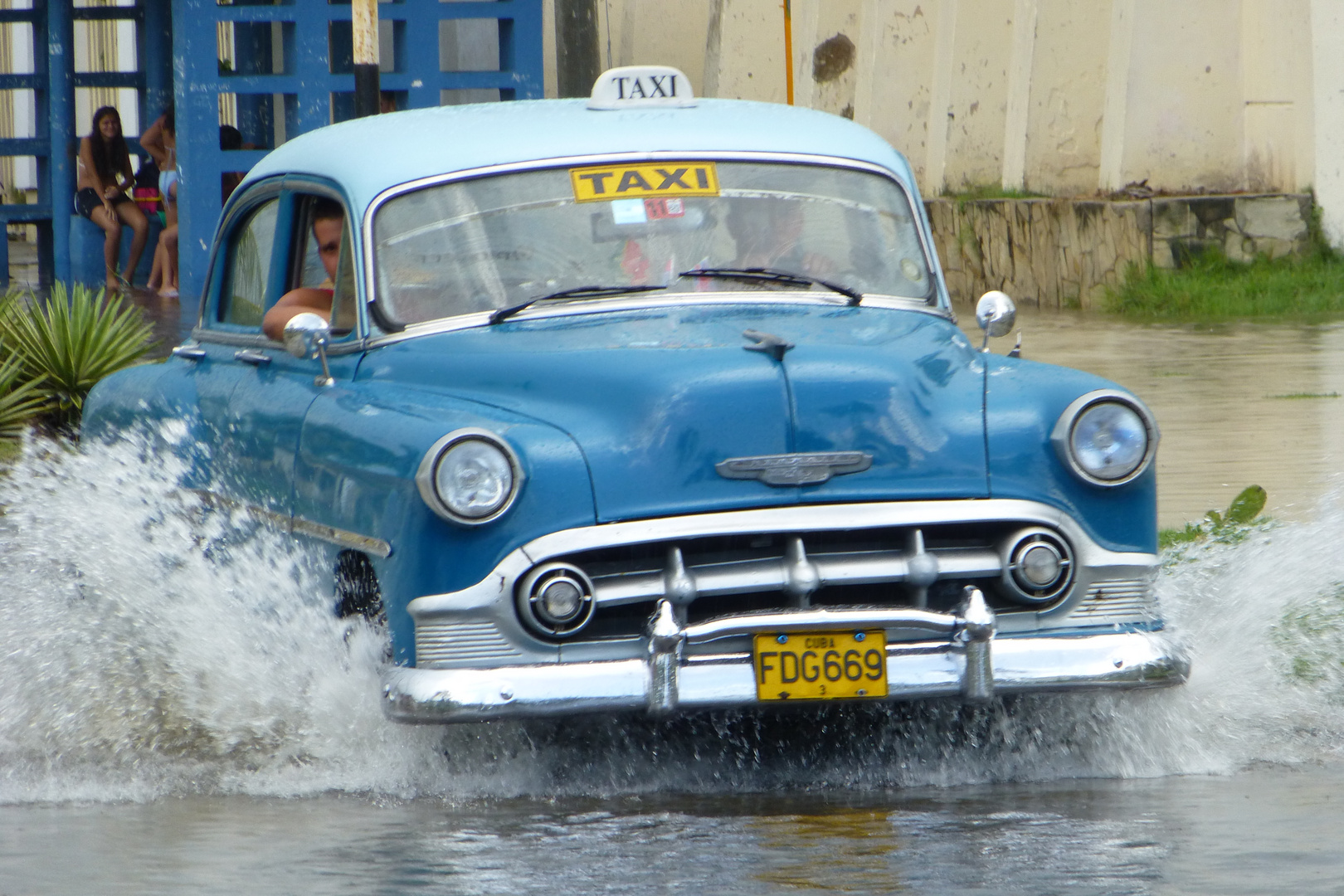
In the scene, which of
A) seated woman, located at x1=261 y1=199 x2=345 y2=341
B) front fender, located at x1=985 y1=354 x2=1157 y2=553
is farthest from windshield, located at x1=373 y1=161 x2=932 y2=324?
front fender, located at x1=985 y1=354 x2=1157 y2=553

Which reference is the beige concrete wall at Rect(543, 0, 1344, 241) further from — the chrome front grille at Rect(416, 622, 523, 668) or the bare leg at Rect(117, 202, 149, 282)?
the chrome front grille at Rect(416, 622, 523, 668)

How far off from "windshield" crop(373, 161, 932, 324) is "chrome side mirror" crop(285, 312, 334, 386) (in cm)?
17

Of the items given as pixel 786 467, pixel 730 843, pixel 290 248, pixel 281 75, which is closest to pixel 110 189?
pixel 281 75

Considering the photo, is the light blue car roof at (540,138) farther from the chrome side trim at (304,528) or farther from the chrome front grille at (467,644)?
the chrome front grille at (467,644)

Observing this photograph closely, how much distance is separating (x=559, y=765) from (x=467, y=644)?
476 mm

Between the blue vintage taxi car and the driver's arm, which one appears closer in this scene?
the blue vintage taxi car

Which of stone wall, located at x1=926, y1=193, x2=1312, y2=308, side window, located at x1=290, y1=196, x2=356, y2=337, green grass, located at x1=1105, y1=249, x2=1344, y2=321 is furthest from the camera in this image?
stone wall, located at x1=926, y1=193, x2=1312, y2=308

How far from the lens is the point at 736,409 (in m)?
4.59

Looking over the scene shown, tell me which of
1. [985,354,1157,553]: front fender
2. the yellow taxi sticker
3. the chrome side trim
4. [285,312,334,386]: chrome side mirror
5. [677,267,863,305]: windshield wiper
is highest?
the yellow taxi sticker

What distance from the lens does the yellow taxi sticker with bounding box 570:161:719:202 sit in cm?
558

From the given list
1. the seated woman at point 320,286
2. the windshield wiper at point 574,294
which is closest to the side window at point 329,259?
the seated woman at point 320,286

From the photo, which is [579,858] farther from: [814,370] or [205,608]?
[205,608]

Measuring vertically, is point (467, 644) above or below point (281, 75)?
below

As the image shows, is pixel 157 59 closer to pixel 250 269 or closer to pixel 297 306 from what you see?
Result: pixel 250 269
